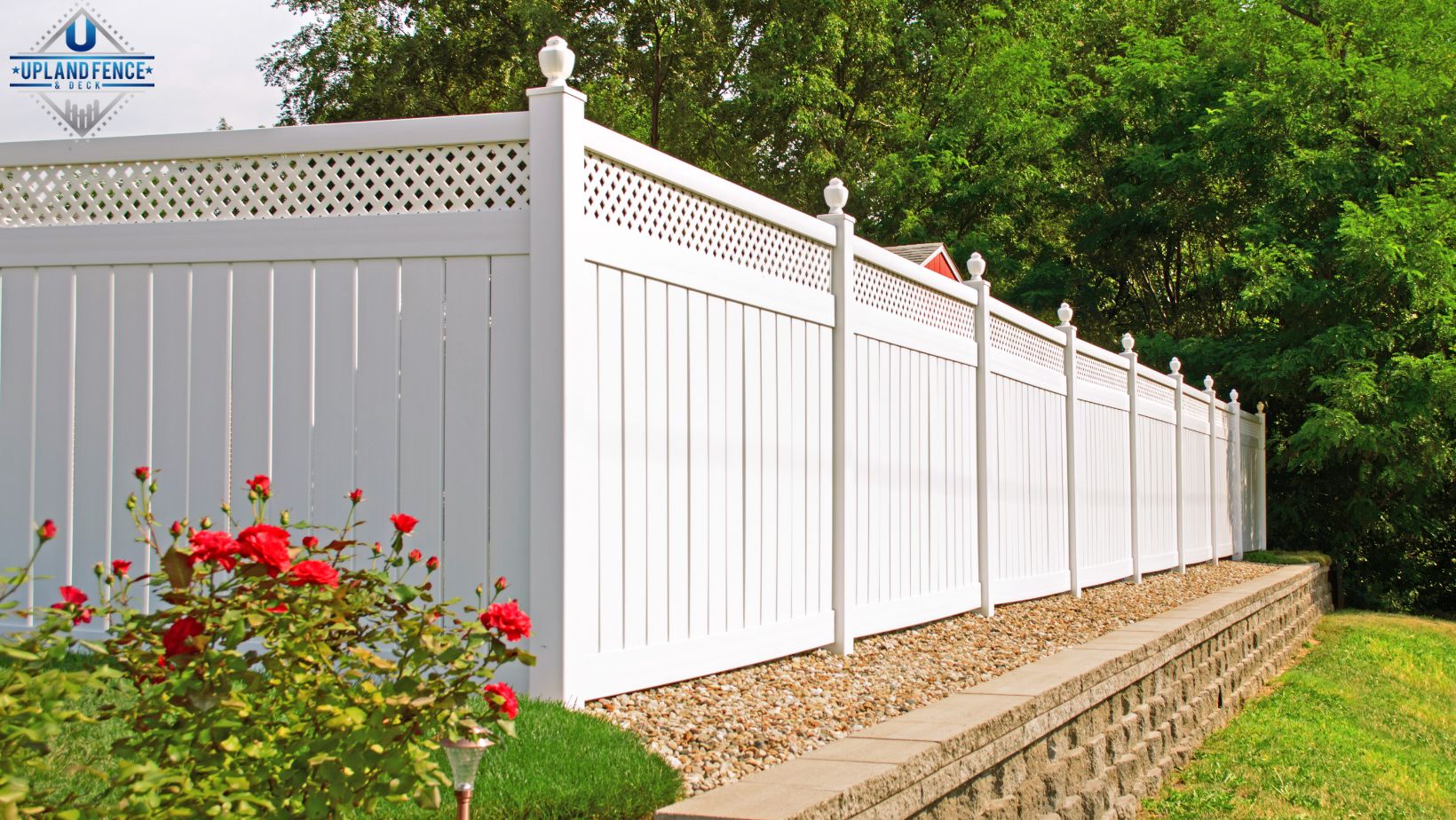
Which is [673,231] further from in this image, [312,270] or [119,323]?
[119,323]

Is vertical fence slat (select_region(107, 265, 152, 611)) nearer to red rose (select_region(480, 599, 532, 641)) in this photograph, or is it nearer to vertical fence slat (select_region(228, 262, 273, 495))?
vertical fence slat (select_region(228, 262, 273, 495))

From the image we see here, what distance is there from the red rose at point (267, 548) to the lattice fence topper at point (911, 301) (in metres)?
4.73

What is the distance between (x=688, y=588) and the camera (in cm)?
517

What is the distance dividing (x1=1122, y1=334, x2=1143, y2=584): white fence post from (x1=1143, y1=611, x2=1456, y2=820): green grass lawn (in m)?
1.52

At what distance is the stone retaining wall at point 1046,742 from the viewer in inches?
135

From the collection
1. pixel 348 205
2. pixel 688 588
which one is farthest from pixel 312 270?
pixel 688 588

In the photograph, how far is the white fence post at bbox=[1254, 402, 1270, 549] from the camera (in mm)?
18797

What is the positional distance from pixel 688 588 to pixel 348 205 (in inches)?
73.5

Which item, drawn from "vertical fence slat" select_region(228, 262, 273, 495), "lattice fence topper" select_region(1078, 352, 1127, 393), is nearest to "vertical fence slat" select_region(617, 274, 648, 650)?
"vertical fence slat" select_region(228, 262, 273, 495)

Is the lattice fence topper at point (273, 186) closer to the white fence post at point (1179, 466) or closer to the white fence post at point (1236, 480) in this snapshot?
the white fence post at point (1179, 466)

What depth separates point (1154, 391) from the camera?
13.3m

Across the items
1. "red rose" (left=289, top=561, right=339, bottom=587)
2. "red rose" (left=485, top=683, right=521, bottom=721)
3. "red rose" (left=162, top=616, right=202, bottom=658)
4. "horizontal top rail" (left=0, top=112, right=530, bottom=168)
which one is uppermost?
"horizontal top rail" (left=0, top=112, right=530, bottom=168)

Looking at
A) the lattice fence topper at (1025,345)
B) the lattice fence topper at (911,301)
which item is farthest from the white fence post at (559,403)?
the lattice fence topper at (1025,345)

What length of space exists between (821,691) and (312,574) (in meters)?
3.20
